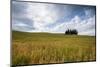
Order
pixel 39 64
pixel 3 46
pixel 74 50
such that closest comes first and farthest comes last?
pixel 3 46, pixel 39 64, pixel 74 50

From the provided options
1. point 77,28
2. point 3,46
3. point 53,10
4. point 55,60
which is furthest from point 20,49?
point 77,28

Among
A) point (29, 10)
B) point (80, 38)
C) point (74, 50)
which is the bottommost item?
point (74, 50)

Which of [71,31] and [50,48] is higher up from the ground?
[71,31]

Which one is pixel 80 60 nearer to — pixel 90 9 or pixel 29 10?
pixel 90 9

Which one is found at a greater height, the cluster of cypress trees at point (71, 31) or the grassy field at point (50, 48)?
the cluster of cypress trees at point (71, 31)

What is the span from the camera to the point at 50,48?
2832 mm

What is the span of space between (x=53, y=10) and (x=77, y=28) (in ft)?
1.54

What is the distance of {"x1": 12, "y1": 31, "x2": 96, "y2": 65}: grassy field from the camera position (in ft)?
8.80

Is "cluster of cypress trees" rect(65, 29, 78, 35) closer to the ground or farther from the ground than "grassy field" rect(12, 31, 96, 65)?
farther from the ground

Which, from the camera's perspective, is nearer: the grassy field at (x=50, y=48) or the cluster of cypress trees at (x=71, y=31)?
the grassy field at (x=50, y=48)

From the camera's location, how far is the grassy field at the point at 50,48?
2682 mm

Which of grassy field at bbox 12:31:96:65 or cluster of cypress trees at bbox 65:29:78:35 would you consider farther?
cluster of cypress trees at bbox 65:29:78:35

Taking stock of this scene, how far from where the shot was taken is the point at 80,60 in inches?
117

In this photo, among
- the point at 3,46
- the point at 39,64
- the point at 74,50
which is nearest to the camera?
the point at 3,46
